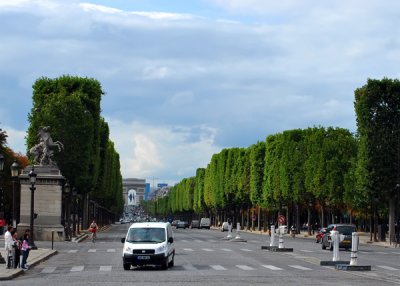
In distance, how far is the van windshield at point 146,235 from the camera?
123 feet

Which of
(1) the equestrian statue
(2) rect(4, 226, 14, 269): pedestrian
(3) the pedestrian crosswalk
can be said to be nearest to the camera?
(2) rect(4, 226, 14, 269): pedestrian

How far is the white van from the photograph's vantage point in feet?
119

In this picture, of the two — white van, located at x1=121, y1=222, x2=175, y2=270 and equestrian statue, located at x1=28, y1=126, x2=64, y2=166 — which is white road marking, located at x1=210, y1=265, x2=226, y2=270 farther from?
equestrian statue, located at x1=28, y1=126, x2=64, y2=166

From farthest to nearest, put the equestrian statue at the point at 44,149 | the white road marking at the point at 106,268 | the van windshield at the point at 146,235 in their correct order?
the equestrian statue at the point at 44,149 → the van windshield at the point at 146,235 → the white road marking at the point at 106,268

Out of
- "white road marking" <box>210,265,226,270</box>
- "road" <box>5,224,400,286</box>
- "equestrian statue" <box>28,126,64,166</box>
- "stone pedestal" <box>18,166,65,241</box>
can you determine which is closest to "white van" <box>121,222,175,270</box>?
"road" <box>5,224,400,286</box>

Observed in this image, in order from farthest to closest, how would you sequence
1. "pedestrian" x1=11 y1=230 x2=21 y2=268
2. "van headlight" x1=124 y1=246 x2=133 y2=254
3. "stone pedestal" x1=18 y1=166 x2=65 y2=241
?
"stone pedestal" x1=18 y1=166 x2=65 y2=241 → "van headlight" x1=124 y1=246 x2=133 y2=254 → "pedestrian" x1=11 y1=230 x2=21 y2=268

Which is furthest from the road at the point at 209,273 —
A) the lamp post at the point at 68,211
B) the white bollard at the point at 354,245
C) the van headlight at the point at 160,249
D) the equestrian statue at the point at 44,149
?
the lamp post at the point at 68,211

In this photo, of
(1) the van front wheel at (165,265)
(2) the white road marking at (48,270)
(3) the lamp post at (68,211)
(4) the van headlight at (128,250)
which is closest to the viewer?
(4) the van headlight at (128,250)

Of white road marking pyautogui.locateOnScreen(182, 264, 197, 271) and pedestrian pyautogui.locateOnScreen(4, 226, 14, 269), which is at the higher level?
pedestrian pyautogui.locateOnScreen(4, 226, 14, 269)

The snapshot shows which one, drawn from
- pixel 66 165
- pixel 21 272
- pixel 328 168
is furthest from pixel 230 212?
pixel 21 272

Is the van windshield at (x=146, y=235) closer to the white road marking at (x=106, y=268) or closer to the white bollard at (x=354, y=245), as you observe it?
the white road marking at (x=106, y=268)

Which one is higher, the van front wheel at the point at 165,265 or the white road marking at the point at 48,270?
the van front wheel at the point at 165,265

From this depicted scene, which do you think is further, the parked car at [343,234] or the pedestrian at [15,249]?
the parked car at [343,234]

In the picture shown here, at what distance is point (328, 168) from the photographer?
95062 millimetres
